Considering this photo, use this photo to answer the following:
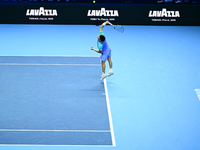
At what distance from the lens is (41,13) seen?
16328 mm

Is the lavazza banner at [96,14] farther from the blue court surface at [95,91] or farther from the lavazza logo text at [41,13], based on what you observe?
the blue court surface at [95,91]

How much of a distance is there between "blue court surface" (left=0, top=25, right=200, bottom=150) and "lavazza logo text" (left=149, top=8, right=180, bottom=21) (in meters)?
1.06

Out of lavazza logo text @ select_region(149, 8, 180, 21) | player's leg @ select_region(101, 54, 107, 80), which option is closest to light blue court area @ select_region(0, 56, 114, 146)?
player's leg @ select_region(101, 54, 107, 80)

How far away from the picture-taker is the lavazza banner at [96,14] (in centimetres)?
1628

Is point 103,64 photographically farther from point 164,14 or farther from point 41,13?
point 164,14

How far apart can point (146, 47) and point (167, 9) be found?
341 centimetres

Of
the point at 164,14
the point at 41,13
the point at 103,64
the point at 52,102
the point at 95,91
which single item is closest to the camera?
the point at 52,102

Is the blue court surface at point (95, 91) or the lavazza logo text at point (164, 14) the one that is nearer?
the blue court surface at point (95, 91)

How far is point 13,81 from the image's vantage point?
1141 cm

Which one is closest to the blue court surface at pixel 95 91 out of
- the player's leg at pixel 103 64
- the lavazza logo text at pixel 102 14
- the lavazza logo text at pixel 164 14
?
the player's leg at pixel 103 64

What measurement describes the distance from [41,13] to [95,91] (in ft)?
23.9

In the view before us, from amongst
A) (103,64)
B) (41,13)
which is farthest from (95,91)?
(41,13)

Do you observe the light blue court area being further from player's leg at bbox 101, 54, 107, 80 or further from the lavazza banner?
the lavazza banner

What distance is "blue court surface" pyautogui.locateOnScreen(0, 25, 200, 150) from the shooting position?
8749 mm
